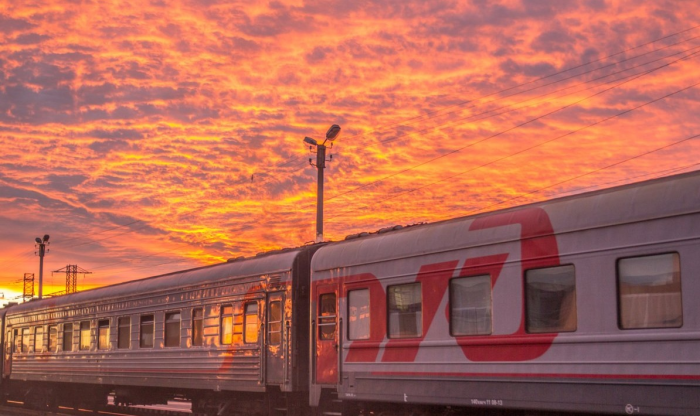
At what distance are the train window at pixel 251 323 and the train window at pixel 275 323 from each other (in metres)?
0.58

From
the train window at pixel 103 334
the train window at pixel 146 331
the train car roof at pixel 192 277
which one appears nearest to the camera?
the train car roof at pixel 192 277

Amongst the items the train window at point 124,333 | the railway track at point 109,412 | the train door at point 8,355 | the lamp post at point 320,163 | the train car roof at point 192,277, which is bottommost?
the railway track at point 109,412

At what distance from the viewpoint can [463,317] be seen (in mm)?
12133

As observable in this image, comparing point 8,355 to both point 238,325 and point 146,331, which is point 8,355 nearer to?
point 146,331

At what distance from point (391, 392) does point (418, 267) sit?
2.01 m

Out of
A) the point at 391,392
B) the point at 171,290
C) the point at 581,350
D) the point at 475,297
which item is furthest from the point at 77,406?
the point at 581,350

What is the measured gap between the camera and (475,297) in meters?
12.0

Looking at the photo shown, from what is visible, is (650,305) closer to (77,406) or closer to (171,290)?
(171,290)

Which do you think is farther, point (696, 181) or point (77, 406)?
point (77, 406)

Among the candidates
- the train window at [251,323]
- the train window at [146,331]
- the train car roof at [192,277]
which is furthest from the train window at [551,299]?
the train window at [146,331]

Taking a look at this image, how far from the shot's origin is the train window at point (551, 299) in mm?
10445

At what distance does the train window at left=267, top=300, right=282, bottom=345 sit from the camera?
54.6 ft

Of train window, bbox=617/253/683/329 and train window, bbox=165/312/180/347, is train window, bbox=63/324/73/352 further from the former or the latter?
train window, bbox=617/253/683/329

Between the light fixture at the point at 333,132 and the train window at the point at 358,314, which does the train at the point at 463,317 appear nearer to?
the train window at the point at 358,314
